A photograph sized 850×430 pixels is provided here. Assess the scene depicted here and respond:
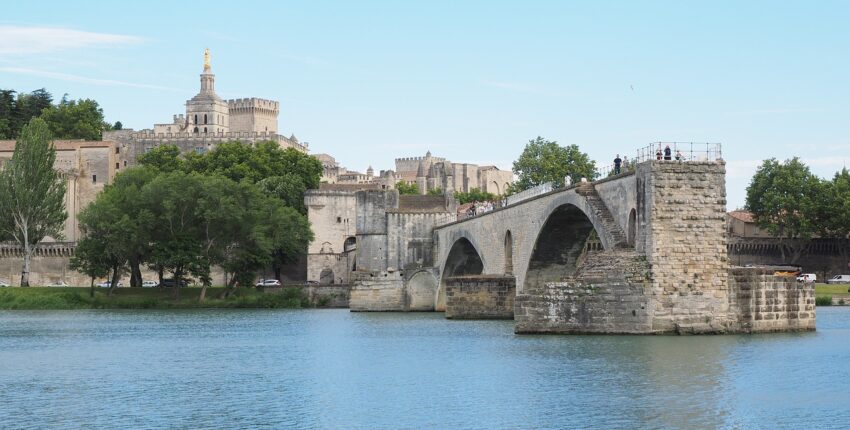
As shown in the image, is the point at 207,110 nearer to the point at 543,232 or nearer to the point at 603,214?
the point at 543,232

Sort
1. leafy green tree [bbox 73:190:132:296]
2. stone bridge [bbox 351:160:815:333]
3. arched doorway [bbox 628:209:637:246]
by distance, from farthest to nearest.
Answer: leafy green tree [bbox 73:190:132:296] < arched doorway [bbox 628:209:637:246] < stone bridge [bbox 351:160:815:333]

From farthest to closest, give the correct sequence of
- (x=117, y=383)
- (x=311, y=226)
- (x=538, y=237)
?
(x=311, y=226)
(x=538, y=237)
(x=117, y=383)

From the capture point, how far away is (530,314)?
42.6 metres

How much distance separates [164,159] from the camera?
118 meters

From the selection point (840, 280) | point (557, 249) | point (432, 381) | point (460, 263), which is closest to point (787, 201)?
point (840, 280)

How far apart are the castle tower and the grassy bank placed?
68.0m

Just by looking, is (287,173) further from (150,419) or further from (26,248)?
(150,419)

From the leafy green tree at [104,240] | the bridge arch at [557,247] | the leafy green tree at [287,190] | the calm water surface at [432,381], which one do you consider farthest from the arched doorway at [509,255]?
the leafy green tree at [287,190]

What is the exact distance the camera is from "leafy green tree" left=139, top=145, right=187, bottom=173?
115250 mm

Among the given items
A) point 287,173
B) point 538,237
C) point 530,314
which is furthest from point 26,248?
point 530,314

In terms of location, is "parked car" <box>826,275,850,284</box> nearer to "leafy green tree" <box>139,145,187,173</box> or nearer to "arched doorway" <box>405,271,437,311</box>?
"arched doorway" <box>405,271,437,311</box>

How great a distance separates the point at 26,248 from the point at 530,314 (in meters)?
53.7

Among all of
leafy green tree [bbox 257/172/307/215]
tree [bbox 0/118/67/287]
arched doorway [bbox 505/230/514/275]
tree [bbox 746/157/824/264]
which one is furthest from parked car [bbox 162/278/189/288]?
tree [bbox 746/157/824/264]

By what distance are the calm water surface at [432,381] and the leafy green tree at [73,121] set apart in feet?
277
